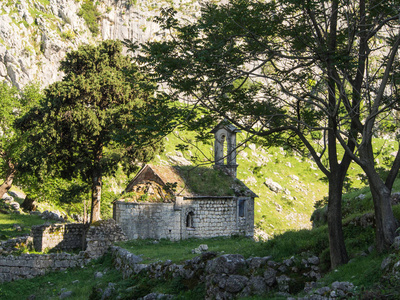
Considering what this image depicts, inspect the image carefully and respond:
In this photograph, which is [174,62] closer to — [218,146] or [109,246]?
[109,246]

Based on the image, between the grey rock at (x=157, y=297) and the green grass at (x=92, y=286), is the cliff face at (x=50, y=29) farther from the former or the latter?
the grey rock at (x=157, y=297)

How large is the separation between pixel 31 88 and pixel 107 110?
13.8m

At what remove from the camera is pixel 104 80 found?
23156mm

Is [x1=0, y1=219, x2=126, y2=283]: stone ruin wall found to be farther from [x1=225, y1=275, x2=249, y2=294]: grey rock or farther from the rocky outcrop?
[x1=225, y1=275, x2=249, y2=294]: grey rock

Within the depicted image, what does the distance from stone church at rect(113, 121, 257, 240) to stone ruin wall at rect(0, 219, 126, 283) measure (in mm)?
2638

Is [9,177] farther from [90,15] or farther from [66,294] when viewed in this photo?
[90,15]

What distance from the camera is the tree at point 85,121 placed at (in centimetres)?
2231

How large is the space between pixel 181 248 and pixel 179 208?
200 inches

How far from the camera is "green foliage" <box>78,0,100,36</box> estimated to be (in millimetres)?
76812

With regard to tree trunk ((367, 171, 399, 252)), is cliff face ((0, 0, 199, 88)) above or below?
above

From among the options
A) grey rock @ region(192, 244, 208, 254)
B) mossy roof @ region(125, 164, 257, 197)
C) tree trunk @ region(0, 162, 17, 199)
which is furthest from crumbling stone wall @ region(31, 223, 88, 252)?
tree trunk @ region(0, 162, 17, 199)

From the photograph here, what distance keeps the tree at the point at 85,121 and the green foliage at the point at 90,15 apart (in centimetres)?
5712

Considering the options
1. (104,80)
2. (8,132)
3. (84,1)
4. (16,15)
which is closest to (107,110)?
(104,80)

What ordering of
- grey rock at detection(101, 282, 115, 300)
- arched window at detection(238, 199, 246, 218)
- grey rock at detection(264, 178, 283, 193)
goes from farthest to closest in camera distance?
grey rock at detection(264, 178, 283, 193), arched window at detection(238, 199, 246, 218), grey rock at detection(101, 282, 115, 300)
